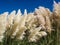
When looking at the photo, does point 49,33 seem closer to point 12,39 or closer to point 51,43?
point 51,43

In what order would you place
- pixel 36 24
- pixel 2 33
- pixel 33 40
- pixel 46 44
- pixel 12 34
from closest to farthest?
pixel 2 33
pixel 12 34
pixel 33 40
pixel 46 44
pixel 36 24

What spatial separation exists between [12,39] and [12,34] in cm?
14

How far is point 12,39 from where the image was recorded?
3863 millimetres

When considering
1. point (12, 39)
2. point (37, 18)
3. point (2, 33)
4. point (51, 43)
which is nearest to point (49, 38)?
point (51, 43)

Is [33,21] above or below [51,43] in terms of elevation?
above

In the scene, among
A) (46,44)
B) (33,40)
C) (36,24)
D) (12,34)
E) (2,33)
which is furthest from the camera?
(36,24)

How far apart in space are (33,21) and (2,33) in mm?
1070

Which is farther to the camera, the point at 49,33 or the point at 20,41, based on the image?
the point at 49,33

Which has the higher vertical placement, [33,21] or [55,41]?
[33,21]

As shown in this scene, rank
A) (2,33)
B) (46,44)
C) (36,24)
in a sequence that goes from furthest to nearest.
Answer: (36,24) < (46,44) < (2,33)

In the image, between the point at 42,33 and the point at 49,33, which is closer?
the point at 42,33

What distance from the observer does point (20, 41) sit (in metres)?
3.93

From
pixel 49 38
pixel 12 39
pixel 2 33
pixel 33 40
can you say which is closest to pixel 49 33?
pixel 49 38

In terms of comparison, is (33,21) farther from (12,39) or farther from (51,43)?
(12,39)
